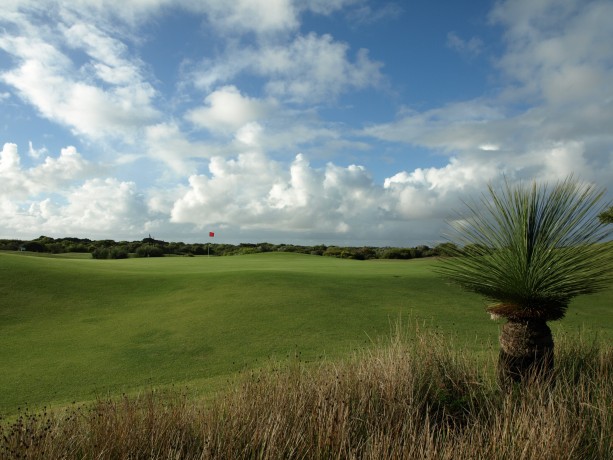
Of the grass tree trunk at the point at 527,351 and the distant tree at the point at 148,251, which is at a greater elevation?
the distant tree at the point at 148,251

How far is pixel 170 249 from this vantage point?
53.2 metres

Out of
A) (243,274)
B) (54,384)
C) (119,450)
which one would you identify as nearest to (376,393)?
(119,450)

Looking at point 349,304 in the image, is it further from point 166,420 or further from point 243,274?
point 166,420

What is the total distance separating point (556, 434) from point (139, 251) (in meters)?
48.5

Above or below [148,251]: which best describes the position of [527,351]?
below

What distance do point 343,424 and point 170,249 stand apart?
51.4 m

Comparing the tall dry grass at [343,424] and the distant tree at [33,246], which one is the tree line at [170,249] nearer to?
the distant tree at [33,246]

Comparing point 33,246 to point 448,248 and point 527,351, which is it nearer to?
point 448,248

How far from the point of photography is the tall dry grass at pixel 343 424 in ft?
14.8

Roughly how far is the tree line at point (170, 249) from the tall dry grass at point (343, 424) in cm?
3424

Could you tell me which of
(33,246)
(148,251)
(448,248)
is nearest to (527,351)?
(448,248)

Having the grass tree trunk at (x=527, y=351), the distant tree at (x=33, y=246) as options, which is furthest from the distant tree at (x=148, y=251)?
the grass tree trunk at (x=527, y=351)

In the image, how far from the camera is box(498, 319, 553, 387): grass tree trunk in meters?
6.42

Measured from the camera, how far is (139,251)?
4866 cm
